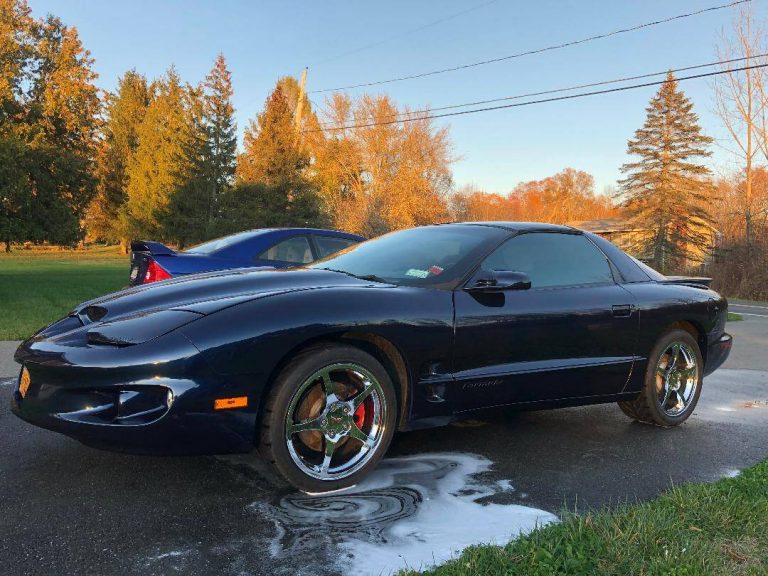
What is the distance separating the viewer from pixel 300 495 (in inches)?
126

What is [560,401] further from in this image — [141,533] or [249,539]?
[141,533]

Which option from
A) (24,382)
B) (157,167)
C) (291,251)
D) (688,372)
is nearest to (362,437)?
(24,382)

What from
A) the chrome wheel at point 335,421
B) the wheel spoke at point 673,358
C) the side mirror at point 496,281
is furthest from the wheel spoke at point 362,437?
the wheel spoke at point 673,358

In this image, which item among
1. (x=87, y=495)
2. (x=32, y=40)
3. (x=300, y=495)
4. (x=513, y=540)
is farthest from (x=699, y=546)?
(x=32, y=40)

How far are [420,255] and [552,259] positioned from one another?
0.93 meters

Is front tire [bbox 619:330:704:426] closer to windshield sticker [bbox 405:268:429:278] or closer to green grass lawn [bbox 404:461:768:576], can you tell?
green grass lawn [bbox 404:461:768:576]

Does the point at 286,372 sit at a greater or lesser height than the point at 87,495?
greater

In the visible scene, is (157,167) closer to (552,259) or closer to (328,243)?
(328,243)

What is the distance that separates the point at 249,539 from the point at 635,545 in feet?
5.03

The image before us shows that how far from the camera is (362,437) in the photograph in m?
3.34

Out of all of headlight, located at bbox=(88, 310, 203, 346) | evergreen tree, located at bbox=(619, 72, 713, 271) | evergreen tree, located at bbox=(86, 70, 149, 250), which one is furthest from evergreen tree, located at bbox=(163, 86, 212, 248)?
headlight, located at bbox=(88, 310, 203, 346)

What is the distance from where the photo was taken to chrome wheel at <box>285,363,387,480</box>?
319 centimetres

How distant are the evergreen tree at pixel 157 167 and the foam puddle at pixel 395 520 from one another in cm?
4698

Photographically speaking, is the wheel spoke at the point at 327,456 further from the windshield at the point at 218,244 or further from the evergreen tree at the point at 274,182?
the evergreen tree at the point at 274,182
